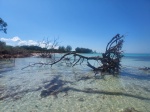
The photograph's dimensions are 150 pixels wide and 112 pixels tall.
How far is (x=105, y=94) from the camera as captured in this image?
7.12 meters

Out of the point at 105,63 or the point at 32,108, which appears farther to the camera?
the point at 105,63

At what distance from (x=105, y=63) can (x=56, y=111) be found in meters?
9.42

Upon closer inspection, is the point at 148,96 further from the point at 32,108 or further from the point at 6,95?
the point at 6,95

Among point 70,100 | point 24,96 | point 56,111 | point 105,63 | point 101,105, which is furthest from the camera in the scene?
point 105,63

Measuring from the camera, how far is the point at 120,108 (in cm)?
548

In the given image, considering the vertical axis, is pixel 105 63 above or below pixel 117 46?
below

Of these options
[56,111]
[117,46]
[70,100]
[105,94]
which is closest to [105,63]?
[117,46]

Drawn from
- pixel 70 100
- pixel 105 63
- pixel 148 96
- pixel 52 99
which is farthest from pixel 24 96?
pixel 105 63

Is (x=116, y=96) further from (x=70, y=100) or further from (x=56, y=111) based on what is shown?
(x=56, y=111)

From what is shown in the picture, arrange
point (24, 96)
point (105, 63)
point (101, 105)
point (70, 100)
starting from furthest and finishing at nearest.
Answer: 1. point (105, 63)
2. point (24, 96)
3. point (70, 100)
4. point (101, 105)

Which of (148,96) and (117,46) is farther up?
(117,46)

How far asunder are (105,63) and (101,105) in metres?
8.58

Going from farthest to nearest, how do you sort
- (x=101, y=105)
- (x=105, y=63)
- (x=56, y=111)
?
(x=105, y=63) < (x=101, y=105) < (x=56, y=111)

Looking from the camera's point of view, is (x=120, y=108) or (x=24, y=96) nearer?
(x=120, y=108)
